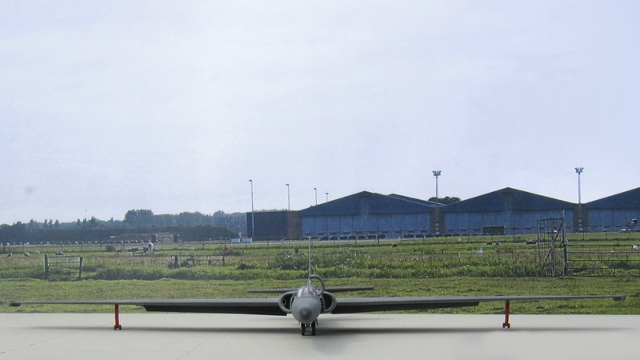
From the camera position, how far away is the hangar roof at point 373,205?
89.5ft

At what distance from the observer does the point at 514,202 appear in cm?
2627

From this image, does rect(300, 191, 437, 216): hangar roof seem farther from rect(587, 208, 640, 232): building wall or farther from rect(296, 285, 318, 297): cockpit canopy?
rect(296, 285, 318, 297): cockpit canopy

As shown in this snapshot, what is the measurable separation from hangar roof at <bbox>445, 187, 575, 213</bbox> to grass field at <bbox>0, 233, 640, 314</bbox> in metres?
1.10

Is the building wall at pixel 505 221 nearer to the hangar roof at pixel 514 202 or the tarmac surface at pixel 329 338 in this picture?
the hangar roof at pixel 514 202

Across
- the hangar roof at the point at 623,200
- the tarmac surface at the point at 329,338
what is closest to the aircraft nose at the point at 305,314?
the tarmac surface at the point at 329,338

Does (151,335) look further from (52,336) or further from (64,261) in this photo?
(64,261)

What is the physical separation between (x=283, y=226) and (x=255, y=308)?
10934mm

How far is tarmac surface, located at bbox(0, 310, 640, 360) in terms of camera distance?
44.1 ft

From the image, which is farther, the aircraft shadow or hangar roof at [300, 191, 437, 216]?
hangar roof at [300, 191, 437, 216]

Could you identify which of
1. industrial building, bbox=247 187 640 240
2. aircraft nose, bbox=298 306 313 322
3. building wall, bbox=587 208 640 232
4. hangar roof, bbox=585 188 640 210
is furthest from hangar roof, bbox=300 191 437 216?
aircraft nose, bbox=298 306 313 322

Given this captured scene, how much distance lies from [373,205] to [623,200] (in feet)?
29.0

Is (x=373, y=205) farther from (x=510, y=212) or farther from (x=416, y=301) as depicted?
(x=416, y=301)

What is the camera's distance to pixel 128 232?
2964 cm

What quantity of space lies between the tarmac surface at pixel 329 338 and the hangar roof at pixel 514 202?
264 inches
